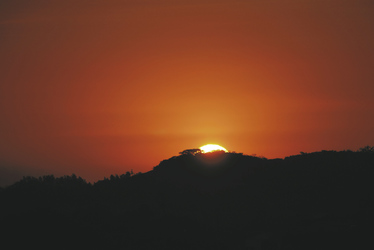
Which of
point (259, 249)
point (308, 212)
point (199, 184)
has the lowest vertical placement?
point (259, 249)

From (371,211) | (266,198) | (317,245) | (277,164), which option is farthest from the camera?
(277,164)

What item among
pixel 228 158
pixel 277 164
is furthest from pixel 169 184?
pixel 277 164

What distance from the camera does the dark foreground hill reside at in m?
20.9

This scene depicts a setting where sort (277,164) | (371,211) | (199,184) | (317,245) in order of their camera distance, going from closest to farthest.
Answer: (317,245)
(371,211)
(199,184)
(277,164)

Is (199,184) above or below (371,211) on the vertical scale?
Answer: above

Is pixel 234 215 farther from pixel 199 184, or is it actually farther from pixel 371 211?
pixel 371 211

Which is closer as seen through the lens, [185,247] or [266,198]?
[185,247]

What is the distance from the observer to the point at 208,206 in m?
23.7

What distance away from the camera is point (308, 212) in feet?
74.8

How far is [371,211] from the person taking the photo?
22.1m

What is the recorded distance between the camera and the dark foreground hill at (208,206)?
20.9m

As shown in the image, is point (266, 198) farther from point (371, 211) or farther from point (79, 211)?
point (79, 211)

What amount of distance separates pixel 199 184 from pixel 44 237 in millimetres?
8377

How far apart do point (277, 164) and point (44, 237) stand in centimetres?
1343
